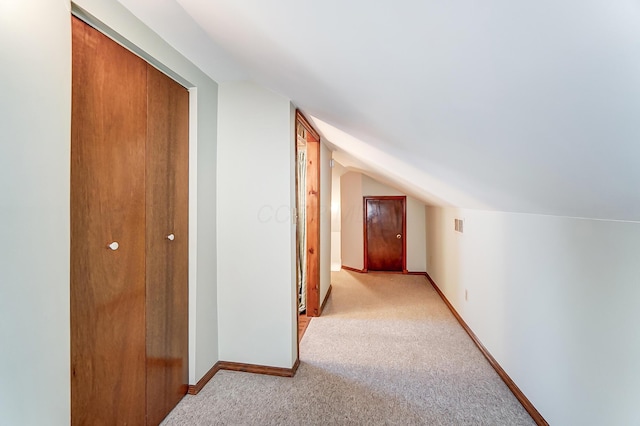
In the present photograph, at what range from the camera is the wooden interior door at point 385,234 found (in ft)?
18.3

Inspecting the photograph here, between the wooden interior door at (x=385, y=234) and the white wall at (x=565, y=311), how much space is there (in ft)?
9.86

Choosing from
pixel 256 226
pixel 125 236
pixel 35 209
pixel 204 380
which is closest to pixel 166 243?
pixel 125 236

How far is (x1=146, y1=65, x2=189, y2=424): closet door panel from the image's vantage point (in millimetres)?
1622

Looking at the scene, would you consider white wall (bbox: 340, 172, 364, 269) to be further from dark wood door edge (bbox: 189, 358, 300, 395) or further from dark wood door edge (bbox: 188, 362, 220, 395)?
dark wood door edge (bbox: 188, 362, 220, 395)

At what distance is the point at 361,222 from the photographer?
19.0 feet

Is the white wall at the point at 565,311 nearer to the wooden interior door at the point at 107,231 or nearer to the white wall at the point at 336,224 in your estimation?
the wooden interior door at the point at 107,231

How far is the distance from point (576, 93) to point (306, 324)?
3014 mm

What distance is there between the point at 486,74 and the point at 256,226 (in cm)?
184

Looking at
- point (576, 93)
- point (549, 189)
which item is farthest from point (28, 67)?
point (549, 189)

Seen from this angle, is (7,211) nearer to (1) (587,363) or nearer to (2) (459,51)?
(2) (459,51)

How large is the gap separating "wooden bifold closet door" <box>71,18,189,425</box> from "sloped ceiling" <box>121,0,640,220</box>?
447 millimetres

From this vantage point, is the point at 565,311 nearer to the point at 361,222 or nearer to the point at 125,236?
the point at 125,236

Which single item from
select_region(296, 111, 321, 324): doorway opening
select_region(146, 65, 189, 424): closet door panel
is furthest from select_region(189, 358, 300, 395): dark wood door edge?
select_region(296, 111, 321, 324): doorway opening

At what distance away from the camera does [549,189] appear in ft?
3.87
